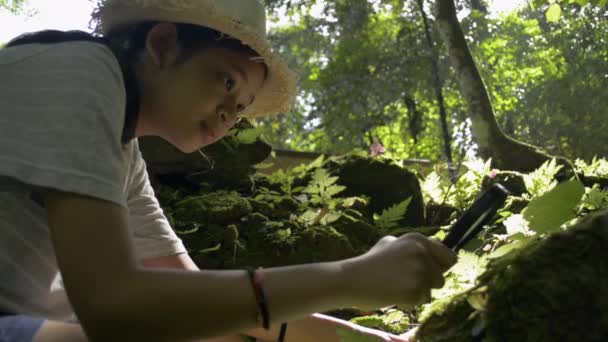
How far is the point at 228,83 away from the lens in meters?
1.95

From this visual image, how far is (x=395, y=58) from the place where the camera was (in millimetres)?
16531

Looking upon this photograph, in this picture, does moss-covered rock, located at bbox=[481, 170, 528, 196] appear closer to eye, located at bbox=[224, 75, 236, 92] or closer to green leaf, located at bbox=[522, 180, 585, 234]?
green leaf, located at bbox=[522, 180, 585, 234]

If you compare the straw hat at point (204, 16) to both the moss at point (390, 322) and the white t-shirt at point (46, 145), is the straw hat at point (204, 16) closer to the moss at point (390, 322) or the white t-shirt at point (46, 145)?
the white t-shirt at point (46, 145)

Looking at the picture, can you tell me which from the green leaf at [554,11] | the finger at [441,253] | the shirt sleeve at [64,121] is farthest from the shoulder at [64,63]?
the green leaf at [554,11]

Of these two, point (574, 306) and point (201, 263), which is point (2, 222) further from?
point (201, 263)

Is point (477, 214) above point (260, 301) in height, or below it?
above

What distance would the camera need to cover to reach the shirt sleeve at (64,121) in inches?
55.4

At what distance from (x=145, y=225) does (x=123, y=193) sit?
3.45 ft

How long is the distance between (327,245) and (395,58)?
537 inches

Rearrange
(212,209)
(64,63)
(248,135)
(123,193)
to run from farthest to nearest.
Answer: (248,135)
(212,209)
(64,63)
(123,193)

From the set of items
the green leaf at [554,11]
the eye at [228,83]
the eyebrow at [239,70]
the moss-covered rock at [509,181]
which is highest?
the green leaf at [554,11]

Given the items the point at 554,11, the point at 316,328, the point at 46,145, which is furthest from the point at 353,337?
the point at 554,11

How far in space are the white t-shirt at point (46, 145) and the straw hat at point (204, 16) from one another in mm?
346

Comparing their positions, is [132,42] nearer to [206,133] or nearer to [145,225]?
[206,133]
